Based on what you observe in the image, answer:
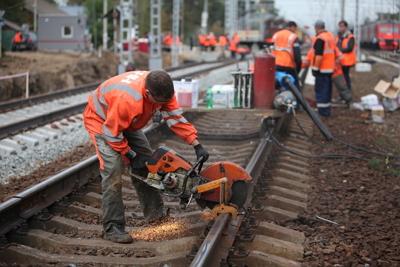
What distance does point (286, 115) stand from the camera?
11.6 m

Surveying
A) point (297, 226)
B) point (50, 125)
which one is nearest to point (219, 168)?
point (297, 226)

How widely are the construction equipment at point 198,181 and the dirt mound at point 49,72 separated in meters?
13.0

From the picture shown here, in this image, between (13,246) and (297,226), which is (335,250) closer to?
(297,226)

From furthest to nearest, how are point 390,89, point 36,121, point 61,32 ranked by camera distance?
1. point 61,32
2. point 390,89
3. point 36,121

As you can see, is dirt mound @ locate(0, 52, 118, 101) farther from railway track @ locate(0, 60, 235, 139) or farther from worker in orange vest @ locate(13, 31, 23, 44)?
worker in orange vest @ locate(13, 31, 23, 44)

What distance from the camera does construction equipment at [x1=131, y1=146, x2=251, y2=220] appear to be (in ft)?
17.3

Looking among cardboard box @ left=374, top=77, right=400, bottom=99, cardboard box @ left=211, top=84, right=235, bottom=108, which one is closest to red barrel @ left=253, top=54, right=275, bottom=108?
cardboard box @ left=211, top=84, right=235, bottom=108

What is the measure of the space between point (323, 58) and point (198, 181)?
7946 mm

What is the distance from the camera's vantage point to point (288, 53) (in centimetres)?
1216

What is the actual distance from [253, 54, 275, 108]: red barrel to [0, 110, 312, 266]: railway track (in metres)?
2.70

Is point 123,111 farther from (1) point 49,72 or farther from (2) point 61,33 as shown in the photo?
(2) point 61,33

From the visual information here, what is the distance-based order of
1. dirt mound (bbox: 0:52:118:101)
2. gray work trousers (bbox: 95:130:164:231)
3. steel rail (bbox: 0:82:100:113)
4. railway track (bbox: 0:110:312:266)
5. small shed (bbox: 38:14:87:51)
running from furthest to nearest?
1. small shed (bbox: 38:14:87:51)
2. dirt mound (bbox: 0:52:118:101)
3. steel rail (bbox: 0:82:100:113)
4. gray work trousers (bbox: 95:130:164:231)
5. railway track (bbox: 0:110:312:266)

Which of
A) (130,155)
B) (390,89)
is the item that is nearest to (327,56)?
(390,89)

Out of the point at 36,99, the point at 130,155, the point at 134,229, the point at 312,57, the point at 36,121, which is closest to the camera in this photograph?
the point at 130,155
